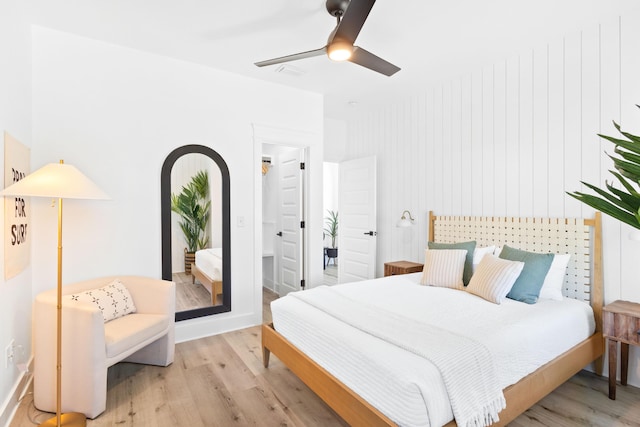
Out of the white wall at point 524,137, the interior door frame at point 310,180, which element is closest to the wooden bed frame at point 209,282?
the interior door frame at point 310,180

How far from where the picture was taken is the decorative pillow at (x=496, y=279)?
2.52m

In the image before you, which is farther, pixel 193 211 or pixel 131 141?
pixel 193 211

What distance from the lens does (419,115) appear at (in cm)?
408

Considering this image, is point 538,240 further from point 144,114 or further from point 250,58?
point 144,114

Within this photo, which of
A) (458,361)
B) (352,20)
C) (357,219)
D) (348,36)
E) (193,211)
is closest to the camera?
(458,361)

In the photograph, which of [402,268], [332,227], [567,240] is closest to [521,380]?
[567,240]

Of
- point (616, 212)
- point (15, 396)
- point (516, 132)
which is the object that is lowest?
point (15, 396)

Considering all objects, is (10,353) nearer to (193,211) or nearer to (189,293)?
(189,293)

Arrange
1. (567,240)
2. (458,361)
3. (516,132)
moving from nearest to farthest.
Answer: (458,361) → (567,240) → (516,132)

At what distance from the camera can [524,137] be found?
308cm

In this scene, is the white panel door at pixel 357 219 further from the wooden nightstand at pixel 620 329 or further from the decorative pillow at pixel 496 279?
the wooden nightstand at pixel 620 329

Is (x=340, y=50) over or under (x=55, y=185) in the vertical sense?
over

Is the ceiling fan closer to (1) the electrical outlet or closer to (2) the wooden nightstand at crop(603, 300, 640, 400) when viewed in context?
(2) the wooden nightstand at crop(603, 300, 640, 400)

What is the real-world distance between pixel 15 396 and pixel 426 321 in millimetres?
2642
